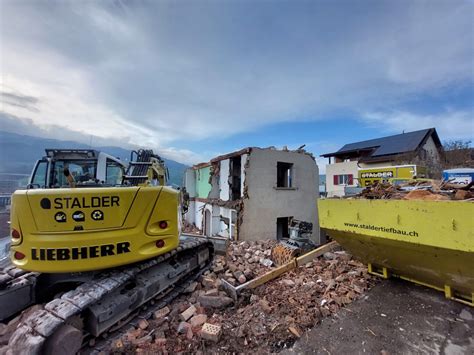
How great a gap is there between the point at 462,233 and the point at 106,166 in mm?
5459

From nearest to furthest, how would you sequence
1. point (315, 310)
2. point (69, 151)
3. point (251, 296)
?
point (315, 310)
point (251, 296)
point (69, 151)

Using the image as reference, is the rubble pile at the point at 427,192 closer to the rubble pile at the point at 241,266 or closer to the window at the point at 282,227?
the rubble pile at the point at 241,266

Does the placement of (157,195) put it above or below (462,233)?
A: above

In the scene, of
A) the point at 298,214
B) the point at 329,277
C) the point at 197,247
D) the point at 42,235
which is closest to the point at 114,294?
the point at 42,235

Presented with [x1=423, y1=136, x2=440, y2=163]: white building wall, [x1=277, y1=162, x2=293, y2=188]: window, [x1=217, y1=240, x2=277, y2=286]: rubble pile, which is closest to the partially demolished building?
[x1=277, y1=162, x2=293, y2=188]: window

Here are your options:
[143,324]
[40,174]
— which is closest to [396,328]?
[143,324]

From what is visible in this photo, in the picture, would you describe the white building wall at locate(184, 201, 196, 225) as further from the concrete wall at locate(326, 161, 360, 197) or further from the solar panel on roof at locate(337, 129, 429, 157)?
the solar panel on roof at locate(337, 129, 429, 157)

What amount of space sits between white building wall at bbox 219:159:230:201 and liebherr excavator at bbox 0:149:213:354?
27.4 feet

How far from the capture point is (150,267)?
419 cm

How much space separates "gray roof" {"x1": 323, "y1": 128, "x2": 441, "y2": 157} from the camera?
22.6 metres

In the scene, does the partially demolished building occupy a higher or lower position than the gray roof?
Answer: lower

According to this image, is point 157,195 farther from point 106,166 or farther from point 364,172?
point 364,172

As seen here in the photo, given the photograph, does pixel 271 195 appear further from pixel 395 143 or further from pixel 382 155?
pixel 395 143

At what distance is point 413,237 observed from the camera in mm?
3031
